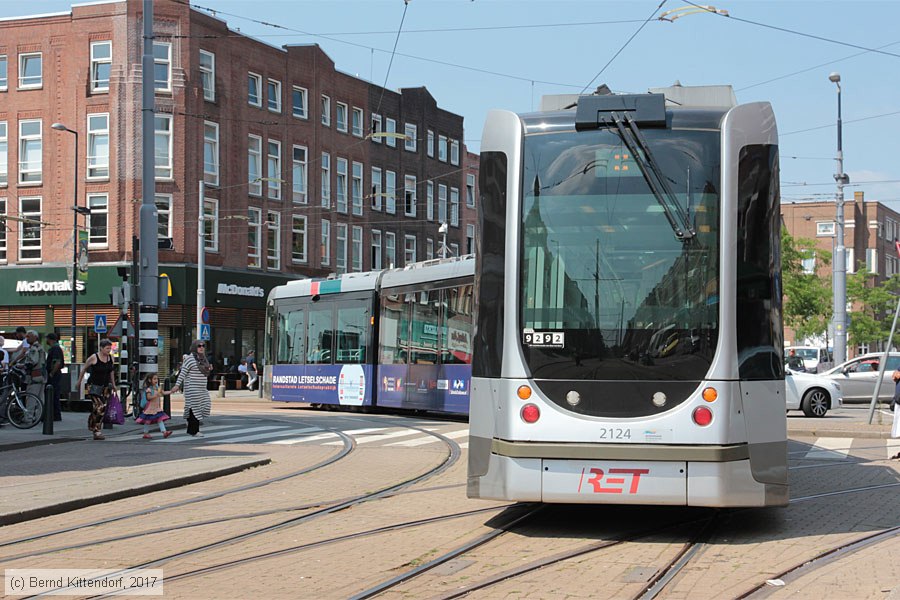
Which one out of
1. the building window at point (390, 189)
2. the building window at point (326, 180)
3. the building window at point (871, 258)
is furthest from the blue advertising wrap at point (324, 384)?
the building window at point (871, 258)

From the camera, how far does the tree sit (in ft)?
182

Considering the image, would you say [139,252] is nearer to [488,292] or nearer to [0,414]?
[0,414]

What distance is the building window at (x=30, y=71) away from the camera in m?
45.0

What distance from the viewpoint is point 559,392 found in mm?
8430

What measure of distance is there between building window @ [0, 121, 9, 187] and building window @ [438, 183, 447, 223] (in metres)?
23.9

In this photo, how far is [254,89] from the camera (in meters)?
48.3

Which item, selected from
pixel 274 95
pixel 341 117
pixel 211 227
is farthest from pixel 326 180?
pixel 211 227

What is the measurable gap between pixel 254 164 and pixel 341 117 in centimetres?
704

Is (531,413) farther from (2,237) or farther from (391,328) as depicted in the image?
(2,237)

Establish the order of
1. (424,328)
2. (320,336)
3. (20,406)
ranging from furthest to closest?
(320,336) → (424,328) → (20,406)

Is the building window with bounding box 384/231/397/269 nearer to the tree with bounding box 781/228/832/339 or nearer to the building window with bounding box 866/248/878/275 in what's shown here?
the tree with bounding box 781/228/832/339

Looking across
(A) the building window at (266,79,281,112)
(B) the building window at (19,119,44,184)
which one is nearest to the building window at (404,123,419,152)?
(A) the building window at (266,79,281,112)

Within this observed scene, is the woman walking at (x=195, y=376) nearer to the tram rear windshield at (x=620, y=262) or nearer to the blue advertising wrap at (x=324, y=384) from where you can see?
the blue advertising wrap at (x=324, y=384)

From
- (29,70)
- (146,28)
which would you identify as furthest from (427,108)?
(146,28)
